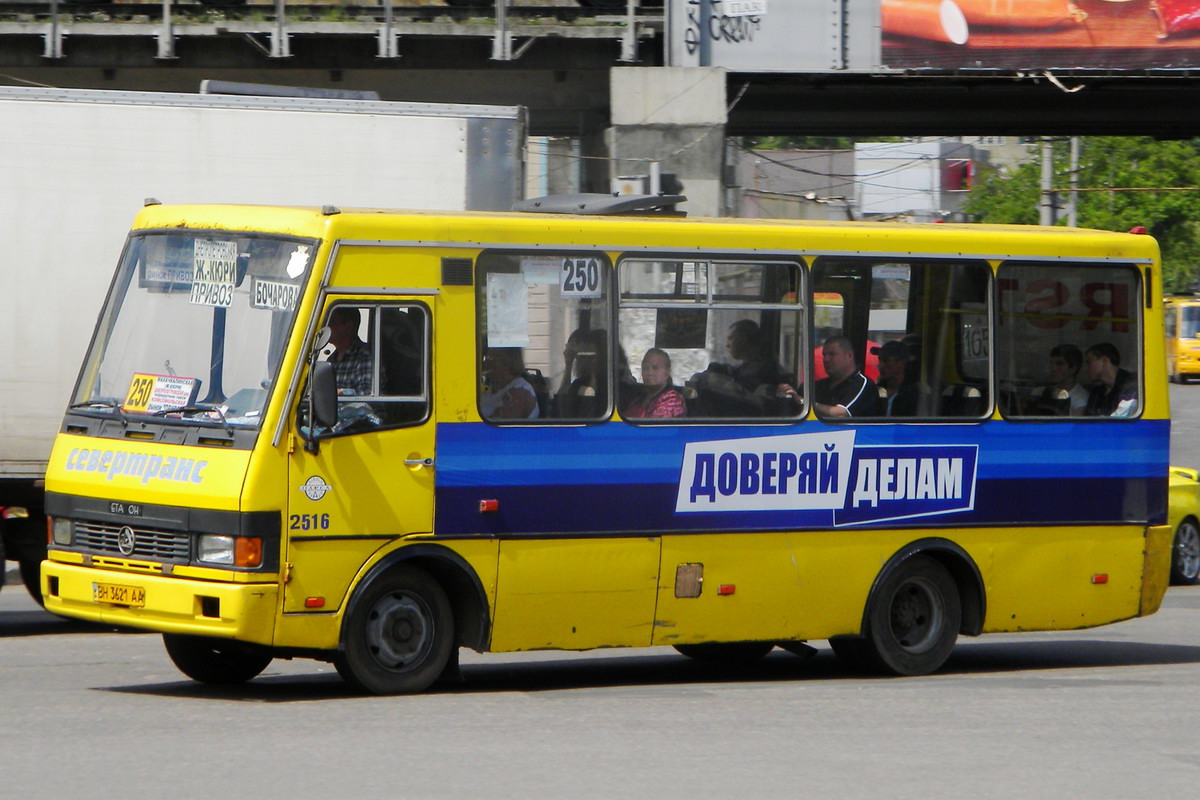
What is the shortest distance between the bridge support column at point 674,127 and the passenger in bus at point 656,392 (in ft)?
48.5

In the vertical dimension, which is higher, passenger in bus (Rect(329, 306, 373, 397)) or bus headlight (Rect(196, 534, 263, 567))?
passenger in bus (Rect(329, 306, 373, 397))

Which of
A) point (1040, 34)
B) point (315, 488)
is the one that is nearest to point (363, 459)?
point (315, 488)

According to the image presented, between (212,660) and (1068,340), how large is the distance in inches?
223

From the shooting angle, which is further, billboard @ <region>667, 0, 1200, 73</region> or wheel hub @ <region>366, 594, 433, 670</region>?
billboard @ <region>667, 0, 1200, 73</region>

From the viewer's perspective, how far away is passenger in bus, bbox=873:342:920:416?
10.8 metres

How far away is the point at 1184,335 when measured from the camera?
5181cm

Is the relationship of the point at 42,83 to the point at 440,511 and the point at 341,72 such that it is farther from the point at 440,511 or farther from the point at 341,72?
the point at 440,511

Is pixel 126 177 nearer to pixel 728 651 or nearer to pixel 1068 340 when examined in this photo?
pixel 728 651

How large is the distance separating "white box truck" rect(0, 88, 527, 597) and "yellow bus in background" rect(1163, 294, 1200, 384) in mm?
41839

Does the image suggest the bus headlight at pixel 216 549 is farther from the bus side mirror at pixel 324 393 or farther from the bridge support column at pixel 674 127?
the bridge support column at pixel 674 127

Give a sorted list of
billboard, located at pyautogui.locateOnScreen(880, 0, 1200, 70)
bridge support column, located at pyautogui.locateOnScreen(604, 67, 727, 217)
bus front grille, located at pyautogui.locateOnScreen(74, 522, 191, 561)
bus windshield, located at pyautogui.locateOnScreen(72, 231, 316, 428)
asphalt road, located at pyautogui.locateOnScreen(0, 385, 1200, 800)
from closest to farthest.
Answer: asphalt road, located at pyautogui.locateOnScreen(0, 385, 1200, 800), bus front grille, located at pyautogui.locateOnScreen(74, 522, 191, 561), bus windshield, located at pyautogui.locateOnScreen(72, 231, 316, 428), bridge support column, located at pyautogui.locateOnScreen(604, 67, 727, 217), billboard, located at pyautogui.locateOnScreen(880, 0, 1200, 70)

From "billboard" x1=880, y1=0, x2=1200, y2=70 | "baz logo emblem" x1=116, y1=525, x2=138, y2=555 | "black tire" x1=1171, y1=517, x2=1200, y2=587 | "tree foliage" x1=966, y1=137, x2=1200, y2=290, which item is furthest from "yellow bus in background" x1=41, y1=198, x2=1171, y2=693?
"tree foliage" x1=966, y1=137, x2=1200, y2=290

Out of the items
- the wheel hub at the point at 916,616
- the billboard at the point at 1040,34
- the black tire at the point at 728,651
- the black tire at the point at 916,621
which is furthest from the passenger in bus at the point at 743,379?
the billboard at the point at 1040,34

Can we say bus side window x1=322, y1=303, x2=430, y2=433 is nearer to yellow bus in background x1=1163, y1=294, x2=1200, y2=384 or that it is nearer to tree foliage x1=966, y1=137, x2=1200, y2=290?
yellow bus in background x1=1163, y1=294, x2=1200, y2=384
